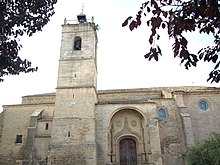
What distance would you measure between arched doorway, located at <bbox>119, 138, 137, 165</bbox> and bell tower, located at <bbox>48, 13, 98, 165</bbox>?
336 cm

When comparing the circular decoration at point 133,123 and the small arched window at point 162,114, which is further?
the small arched window at point 162,114

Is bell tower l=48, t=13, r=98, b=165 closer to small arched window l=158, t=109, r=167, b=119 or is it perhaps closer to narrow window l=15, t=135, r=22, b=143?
narrow window l=15, t=135, r=22, b=143

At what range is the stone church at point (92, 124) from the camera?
19.2 metres

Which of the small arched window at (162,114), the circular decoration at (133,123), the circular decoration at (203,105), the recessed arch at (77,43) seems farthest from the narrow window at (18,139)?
the circular decoration at (203,105)

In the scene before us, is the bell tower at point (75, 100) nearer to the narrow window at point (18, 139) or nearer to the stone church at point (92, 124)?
the stone church at point (92, 124)

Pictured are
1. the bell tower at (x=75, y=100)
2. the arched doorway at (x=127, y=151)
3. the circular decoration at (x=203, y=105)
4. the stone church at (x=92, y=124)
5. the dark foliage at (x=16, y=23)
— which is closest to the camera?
the dark foliage at (x=16, y=23)

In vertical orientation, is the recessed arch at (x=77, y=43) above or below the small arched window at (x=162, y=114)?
above

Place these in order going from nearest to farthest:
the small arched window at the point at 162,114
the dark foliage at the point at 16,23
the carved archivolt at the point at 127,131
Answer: the dark foliage at the point at 16,23
the carved archivolt at the point at 127,131
the small arched window at the point at 162,114

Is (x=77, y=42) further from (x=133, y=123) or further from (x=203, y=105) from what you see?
(x=203, y=105)

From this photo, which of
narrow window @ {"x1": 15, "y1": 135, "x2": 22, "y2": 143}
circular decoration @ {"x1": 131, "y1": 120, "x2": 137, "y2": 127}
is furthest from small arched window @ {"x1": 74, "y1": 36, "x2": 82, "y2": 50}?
narrow window @ {"x1": 15, "y1": 135, "x2": 22, "y2": 143}

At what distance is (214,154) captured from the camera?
15.2 metres

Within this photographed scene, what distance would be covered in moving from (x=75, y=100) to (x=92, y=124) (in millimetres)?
2762

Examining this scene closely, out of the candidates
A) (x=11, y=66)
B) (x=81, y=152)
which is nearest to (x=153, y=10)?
(x=11, y=66)

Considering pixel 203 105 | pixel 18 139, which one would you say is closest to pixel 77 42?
pixel 18 139
